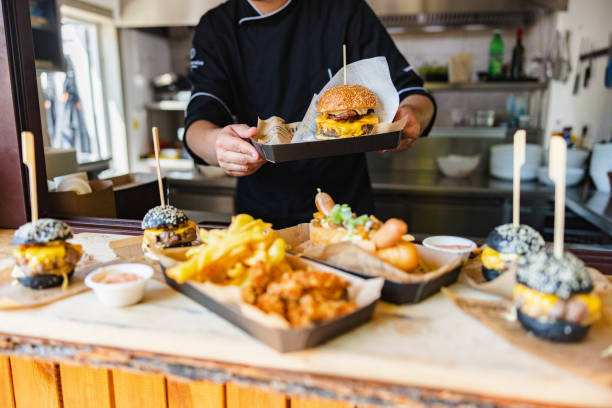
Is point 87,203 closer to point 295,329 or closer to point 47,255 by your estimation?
point 47,255

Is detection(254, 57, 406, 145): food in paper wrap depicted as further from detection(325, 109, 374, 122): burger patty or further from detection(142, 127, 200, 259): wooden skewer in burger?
detection(142, 127, 200, 259): wooden skewer in burger

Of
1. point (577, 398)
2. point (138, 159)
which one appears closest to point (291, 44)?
point (577, 398)

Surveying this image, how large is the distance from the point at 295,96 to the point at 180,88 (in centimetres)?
340

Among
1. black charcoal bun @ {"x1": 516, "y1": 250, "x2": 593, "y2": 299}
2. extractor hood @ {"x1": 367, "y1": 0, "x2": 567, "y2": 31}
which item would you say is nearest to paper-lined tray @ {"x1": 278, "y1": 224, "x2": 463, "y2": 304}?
black charcoal bun @ {"x1": 516, "y1": 250, "x2": 593, "y2": 299}

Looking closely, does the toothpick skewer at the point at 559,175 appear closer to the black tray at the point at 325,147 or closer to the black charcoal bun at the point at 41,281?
the black tray at the point at 325,147

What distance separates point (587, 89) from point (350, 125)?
10.1 feet

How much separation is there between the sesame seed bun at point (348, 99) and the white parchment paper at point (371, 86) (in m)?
0.09

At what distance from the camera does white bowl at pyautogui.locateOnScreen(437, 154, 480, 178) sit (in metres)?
4.24

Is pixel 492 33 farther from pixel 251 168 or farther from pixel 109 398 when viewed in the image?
pixel 109 398

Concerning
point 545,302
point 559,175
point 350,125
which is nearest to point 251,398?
point 545,302

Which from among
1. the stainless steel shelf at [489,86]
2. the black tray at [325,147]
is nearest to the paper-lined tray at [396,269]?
the black tray at [325,147]

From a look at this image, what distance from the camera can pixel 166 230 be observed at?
129 cm

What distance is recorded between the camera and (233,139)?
177cm

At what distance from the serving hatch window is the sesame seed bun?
11.6 feet
